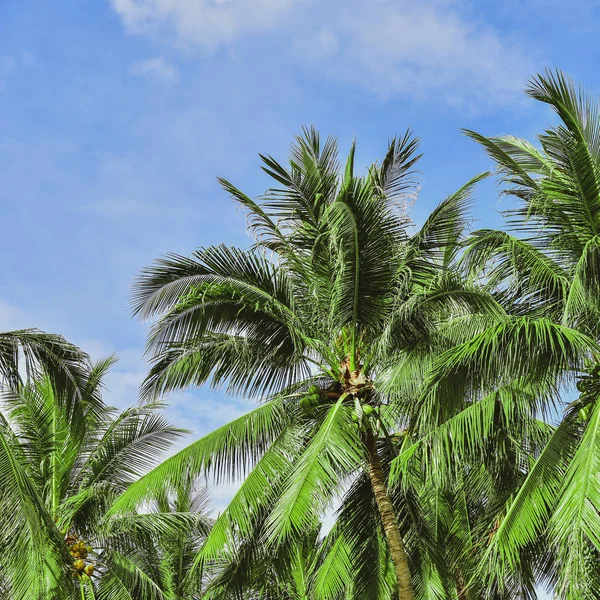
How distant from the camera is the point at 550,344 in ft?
27.6

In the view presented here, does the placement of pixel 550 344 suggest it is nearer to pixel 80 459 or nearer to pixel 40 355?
pixel 40 355

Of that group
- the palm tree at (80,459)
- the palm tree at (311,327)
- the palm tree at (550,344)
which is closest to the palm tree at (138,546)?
the palm tree at (80,459)

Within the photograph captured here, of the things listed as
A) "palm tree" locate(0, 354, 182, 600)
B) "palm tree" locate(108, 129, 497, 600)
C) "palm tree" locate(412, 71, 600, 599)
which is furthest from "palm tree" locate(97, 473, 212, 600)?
"palm tree" locate(412, 71, 600, 599)

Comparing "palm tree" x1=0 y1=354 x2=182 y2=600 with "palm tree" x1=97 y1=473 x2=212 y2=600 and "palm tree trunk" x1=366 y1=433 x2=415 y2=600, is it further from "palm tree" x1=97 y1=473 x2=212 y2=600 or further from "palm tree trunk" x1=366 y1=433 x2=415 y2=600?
"palm tree trunk" x1=366 y1=433 x2=415 y2=600

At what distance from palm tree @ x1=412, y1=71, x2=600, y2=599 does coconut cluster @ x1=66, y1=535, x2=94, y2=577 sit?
7.92 meters

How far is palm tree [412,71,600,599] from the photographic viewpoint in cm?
778

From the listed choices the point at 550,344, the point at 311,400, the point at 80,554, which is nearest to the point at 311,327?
the point at 311,400

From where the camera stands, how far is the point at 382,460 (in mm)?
11633

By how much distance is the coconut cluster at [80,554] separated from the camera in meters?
14.6

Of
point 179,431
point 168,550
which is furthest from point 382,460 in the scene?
point 168,550

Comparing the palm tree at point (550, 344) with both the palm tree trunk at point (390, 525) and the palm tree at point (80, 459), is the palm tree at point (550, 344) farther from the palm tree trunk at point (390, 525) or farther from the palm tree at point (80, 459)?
the palm tree at point (80, 459)

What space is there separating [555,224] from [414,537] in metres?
4.80

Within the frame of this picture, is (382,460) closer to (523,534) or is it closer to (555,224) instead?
(523,534)

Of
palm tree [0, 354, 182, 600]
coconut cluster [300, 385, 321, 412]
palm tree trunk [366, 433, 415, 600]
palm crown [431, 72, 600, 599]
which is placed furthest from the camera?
palm tree [0, 354, 182, 600]
